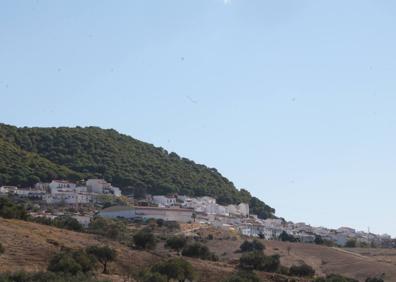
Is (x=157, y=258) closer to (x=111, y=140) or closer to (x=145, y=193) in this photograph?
(x=145, y=193)

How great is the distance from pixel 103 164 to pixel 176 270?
345 ft

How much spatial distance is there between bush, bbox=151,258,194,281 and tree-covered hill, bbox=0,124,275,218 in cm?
8242

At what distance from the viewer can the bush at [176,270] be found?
42.5 metres

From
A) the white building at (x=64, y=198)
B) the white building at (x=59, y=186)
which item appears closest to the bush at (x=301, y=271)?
the white building at (x=64, y=198)

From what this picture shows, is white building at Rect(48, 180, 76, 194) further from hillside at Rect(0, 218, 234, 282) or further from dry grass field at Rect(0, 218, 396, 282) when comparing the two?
hillside at Rect(0, 218, 234, 282)

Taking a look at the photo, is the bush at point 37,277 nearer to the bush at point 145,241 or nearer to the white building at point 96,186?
the bush at point 145,241

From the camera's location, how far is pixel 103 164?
14612cm

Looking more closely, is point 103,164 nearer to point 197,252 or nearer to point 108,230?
point 108,230

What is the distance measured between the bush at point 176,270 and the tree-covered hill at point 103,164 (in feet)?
270

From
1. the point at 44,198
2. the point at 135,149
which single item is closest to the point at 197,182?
the point at 135,149

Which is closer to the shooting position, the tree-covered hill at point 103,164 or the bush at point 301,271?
the bush at point 301,271

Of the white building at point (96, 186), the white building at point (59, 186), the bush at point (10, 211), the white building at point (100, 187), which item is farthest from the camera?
the white building at point (100, 187)

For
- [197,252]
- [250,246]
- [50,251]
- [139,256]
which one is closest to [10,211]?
[139,256]

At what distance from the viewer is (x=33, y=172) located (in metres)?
129
